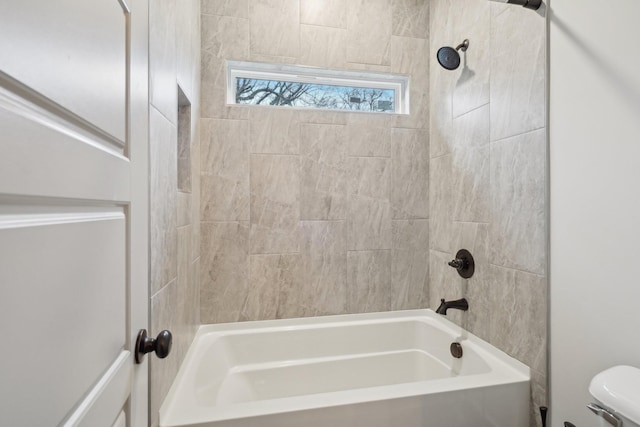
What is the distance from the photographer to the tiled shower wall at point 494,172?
4.16 ft

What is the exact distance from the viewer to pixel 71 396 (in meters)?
0.42

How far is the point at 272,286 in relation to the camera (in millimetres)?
1919

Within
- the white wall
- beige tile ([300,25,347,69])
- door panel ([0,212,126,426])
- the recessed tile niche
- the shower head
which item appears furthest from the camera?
beige tile ([300,25,347,69])

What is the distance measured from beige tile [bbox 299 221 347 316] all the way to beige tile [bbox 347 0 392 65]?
1.14 m

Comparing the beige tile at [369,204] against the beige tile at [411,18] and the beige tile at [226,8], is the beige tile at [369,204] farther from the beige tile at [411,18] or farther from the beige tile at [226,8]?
the beige tile at [226,8]

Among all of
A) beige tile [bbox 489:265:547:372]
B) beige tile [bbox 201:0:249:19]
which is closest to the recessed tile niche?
beige tile [bbox 201:0:249:19]

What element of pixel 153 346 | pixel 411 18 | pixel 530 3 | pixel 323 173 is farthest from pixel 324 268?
pixel 411 18

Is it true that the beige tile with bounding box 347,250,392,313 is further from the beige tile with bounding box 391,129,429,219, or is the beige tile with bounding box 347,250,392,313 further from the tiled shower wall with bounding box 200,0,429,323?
the beige tile with bounding box 391,129,429,219

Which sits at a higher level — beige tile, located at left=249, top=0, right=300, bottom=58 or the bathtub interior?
beige tile, located at left=249, top=0, right=300, bottom=58

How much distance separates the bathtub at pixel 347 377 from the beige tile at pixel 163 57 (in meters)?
1.08

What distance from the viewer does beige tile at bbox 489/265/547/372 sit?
1242mm

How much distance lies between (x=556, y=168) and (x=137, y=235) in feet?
4.78

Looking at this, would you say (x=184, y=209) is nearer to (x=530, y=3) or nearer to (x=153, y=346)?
(x=153, y=346)

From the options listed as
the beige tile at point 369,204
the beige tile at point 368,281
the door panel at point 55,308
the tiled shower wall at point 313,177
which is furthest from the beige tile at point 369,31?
the door panel at point 55,308
